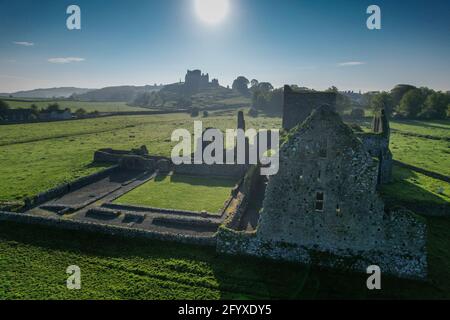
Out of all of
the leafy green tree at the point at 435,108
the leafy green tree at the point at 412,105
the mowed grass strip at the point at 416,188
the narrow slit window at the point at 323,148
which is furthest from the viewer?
the leafy green tree at the point at 412,105

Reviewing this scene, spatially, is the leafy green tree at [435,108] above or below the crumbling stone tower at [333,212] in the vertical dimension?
above

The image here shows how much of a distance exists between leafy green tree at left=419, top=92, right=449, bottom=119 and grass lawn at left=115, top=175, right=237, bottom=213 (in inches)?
3263

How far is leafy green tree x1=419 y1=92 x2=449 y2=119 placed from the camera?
90.1 m

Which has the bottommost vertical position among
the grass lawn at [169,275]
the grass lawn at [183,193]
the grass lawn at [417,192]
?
the grass lawn at [169,275]

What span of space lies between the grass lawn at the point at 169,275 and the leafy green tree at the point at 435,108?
87.0 meters

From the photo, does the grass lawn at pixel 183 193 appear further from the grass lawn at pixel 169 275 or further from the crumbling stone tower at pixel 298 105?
the crumbling stone tower at pixel 298 105

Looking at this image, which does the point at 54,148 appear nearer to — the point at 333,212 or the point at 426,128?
the point at 333,212

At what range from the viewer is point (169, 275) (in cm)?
1548

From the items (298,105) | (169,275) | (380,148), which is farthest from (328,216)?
(298,105)

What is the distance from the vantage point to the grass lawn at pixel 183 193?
26.5 meters

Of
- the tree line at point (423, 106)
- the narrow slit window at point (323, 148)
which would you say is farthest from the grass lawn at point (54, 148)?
the tree line at point (423, 106)
